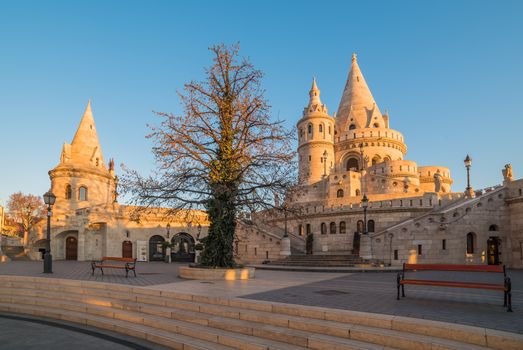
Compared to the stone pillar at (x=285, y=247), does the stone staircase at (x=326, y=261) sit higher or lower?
lower

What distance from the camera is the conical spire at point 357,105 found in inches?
2495

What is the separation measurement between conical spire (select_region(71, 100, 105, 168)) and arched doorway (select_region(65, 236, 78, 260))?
352 inches

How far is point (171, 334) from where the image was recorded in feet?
24.1

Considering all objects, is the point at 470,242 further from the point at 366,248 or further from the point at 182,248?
the point at 182,248

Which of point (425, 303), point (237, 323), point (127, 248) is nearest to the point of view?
point (237, 323)

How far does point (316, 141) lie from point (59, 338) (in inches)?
2094

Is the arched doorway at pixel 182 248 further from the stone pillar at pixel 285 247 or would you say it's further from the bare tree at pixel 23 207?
the bare tree at pixel 23 207

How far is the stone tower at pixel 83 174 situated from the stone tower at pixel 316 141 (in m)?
30.0

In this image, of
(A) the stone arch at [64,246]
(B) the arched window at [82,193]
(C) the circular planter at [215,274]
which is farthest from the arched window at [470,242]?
(B) the arched window at [82,193]

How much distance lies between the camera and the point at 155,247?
36844 mm

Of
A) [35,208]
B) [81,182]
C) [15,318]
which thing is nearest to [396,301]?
[15,318]

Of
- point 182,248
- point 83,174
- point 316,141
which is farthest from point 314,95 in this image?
point 83,174

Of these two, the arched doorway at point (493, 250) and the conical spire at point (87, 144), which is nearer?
the arched doorway at point (493, 250)

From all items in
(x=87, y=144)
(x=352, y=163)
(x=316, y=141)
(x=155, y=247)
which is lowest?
(x=155, y=247)
